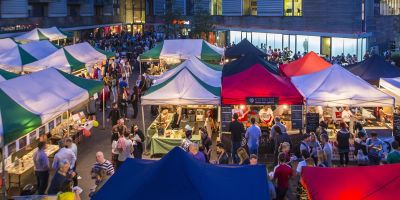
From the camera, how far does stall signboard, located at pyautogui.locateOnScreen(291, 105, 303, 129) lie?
15664mm

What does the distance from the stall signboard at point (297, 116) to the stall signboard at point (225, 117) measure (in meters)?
1.85

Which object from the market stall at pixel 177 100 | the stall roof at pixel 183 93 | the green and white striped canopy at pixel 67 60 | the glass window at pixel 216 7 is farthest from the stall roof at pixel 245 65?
the glass window at pixel 216 7

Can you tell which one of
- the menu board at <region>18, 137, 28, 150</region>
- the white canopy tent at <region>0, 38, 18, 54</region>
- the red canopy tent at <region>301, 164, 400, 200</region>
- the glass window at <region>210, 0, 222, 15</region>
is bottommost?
the menu board at <region>18, 137, 28, 150</region>

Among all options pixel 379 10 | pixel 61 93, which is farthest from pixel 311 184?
pixel 379 10

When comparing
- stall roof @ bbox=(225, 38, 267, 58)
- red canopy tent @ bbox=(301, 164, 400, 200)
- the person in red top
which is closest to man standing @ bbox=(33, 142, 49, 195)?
the person in red top

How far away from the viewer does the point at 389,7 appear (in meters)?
38.0

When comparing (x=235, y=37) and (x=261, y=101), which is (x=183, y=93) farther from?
(x=235, y=37)

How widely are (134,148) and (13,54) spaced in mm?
11718

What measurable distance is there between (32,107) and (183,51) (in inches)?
546

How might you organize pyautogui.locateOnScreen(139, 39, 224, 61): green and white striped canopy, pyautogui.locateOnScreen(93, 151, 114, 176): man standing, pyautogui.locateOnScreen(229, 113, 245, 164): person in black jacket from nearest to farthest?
pyautogui.locateOnScreen(93, 151, 114, 176): man standing → pyautogui.locateOnScreen(229, 113, 245, 164): person in black jacket → pyautogui.locateOnScreen(139, 39, 224, 61): green and white striped canopy

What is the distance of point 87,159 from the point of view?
48.8ft

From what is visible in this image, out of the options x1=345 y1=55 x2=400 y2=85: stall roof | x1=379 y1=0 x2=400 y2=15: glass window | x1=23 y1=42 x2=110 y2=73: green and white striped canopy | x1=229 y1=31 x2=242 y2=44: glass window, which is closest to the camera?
x1=345 y1=55 x2=400 y2=85: stall roof

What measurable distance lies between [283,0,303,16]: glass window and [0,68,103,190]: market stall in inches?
1058

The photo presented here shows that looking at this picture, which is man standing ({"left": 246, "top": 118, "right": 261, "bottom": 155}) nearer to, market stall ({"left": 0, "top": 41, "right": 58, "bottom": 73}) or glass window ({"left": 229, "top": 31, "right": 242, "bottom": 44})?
market stall ({"left": 0, "top": 41, "right": 58, "bottom": 73})
